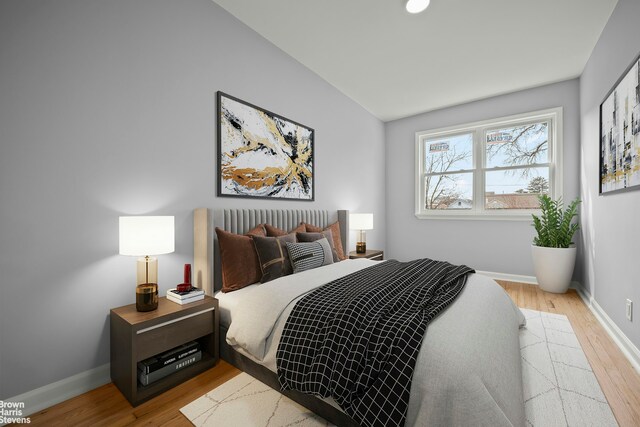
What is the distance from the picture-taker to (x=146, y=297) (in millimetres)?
1689

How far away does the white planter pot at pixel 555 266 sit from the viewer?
335cm

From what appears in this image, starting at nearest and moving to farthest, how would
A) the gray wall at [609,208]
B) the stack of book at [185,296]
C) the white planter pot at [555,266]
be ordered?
1. the stack of book at [185,296]
2. the gray wall at [609,208]
3. the white planter pot at [555,266]

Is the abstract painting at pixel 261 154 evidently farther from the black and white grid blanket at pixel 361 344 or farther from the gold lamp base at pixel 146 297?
the black and white grid blanket at pixel 361 344

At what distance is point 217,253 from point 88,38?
1629 mm

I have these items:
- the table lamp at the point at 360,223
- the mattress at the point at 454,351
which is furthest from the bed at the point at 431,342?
the table lamp at the point at 360,223

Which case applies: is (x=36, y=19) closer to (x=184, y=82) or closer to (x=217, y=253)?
(x=184, y=82)

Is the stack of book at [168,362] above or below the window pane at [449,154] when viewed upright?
below

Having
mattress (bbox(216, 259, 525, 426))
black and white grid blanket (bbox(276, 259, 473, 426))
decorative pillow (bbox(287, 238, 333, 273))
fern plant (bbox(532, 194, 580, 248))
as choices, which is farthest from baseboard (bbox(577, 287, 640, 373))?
decorative pillow (bbox(287, 238, 333, 273))

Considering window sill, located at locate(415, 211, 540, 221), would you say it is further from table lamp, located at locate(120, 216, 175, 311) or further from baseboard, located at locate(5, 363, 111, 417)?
baseboard, located at locate(5, 363, 111, 417)

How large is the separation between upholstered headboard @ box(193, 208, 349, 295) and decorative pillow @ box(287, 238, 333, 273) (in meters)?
0.46

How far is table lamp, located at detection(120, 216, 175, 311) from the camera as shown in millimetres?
1603

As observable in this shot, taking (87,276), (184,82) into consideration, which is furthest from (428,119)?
(87,276)

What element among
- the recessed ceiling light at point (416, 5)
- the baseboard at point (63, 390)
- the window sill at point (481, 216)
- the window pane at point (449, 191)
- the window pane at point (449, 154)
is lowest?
the baseboard at point (63, 390)

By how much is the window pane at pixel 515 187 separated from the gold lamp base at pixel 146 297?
4.56m
